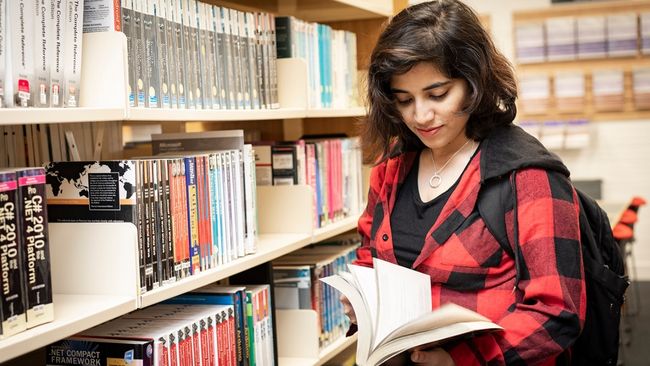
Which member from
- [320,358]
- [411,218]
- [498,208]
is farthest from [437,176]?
[320,358]

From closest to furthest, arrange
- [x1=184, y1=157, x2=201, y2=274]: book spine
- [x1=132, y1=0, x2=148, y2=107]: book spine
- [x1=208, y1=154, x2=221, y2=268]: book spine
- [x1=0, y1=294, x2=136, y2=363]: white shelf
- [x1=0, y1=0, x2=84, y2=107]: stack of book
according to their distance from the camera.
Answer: [x1=0, y1=294, x2=136, y2=363]: white shelf < [x1=0, y1=0, x2=84, y2=107]: stack of book < [x1=132, y1=0, x2=148, y2=107]: book spine < [x1=184, y1=157, x2=201, y2=274]: book spine < [x1=208, y1=154, x2=221, y2=268]: book spine

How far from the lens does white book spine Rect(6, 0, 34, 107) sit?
1.43 metres

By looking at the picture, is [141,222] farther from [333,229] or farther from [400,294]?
[333,229]

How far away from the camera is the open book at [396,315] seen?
150cm

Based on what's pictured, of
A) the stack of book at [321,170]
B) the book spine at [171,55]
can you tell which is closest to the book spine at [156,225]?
the book spine at [171,55]

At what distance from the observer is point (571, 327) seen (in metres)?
1.54

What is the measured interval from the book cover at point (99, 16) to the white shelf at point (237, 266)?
565 mm

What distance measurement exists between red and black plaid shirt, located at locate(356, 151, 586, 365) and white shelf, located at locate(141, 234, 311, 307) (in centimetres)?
52

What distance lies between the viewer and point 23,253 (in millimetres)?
1392

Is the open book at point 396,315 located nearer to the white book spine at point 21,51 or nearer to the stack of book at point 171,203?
the stack of book at point 171,203

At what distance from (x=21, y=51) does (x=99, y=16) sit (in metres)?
0.24

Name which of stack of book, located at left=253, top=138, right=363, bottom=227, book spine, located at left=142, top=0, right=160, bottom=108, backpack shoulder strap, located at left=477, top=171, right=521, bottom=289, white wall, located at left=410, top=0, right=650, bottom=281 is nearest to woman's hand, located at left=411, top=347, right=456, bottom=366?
backpack shoulder strap, located at left=477, top=171, right=521, bottom=289

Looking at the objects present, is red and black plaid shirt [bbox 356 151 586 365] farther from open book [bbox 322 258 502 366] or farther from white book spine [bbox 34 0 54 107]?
white book spine [bbox 34 0 54 107]

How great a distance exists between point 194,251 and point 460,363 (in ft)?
2.25
